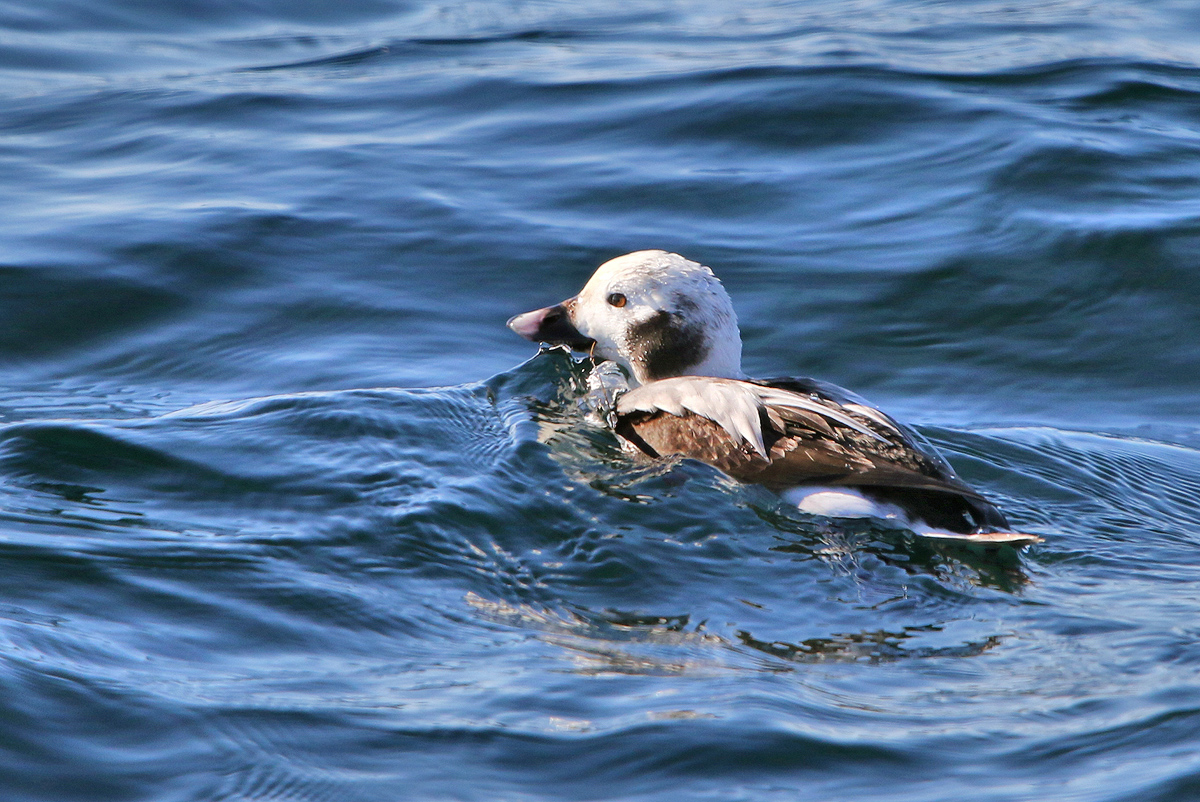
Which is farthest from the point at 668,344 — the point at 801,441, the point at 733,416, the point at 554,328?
the point at 801,441

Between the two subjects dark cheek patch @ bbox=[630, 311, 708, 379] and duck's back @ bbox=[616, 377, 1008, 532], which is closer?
duck's back @ bbox=[616, 377, 1008, 532]

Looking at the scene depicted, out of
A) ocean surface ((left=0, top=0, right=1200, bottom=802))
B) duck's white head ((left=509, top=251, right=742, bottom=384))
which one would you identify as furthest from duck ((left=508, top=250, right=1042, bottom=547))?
ocean surface ((left=0, top=0, right=1200, bottom=802))

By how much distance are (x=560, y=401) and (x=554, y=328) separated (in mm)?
300

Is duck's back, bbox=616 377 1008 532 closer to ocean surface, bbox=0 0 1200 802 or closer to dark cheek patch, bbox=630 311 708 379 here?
ocean surface, bbox=0 0 1200 802

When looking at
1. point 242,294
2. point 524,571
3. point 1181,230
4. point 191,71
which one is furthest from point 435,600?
point 191,71

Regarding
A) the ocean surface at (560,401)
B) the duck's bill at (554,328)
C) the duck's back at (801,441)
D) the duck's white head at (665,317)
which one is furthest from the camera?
the duck's bill at (554,328)

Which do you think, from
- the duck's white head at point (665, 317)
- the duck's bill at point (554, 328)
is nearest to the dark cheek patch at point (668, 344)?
the duck's white head at point (665, 317)

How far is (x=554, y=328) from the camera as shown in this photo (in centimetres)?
600

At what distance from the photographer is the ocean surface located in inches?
126

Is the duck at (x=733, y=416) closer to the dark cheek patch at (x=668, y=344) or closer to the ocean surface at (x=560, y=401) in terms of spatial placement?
the dark cheek patch at (x=668, y=344)

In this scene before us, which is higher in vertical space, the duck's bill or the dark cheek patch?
the duck's bill

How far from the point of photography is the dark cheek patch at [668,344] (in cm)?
567

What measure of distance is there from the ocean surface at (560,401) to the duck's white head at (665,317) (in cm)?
36

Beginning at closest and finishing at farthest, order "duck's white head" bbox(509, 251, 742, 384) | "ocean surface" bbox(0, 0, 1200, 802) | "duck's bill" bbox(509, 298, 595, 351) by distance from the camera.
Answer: "ocean surface" bbox(0, 0, 1200, 802)
"duck's white head" bbox(509, 251, 742, 384)
"duck's bill" bbox(509, 298, 595, 351)
